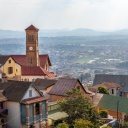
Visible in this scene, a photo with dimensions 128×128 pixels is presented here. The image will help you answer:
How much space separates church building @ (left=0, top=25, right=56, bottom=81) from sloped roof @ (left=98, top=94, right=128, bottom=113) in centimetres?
1650

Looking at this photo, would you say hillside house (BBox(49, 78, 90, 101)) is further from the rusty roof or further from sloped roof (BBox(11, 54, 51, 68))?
sloped roof (BBox(11, 54, 51, 68))

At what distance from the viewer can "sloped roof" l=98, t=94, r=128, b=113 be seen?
5313 centimetres

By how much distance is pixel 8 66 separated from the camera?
61656 millimetres

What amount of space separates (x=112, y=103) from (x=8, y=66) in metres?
18.9

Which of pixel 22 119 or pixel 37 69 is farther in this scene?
pixel 37 69

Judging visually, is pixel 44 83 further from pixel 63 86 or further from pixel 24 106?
pixel 24 106

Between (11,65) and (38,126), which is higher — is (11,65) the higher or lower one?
the higher one

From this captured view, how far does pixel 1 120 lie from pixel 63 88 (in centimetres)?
1315

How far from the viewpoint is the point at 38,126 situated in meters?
38.9

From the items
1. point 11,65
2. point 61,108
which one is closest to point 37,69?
point 11,65

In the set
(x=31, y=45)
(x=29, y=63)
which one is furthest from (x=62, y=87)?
(x=31, y=45)

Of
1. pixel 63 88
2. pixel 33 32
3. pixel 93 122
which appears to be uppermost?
pixel 33 32

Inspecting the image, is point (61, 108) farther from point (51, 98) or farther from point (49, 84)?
point (49, 84)

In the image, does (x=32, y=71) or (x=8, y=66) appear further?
(x=32, y=71)
